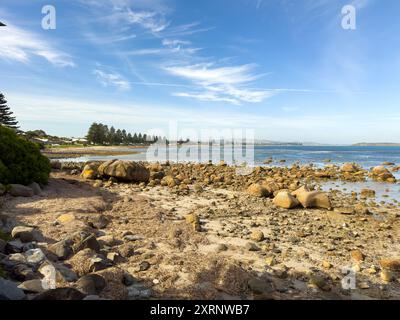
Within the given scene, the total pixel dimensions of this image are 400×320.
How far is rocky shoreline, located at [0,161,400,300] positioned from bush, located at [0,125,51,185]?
73cm

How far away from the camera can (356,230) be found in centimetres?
868

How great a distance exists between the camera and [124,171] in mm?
17250

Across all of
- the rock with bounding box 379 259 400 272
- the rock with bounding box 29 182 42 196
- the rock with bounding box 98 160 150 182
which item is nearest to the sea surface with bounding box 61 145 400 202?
the rock with bounding box 379 259 400 272

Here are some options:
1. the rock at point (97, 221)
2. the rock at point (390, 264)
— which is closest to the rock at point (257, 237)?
the rock at point (390, 264)

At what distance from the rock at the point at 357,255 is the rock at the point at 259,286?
9.30 ft

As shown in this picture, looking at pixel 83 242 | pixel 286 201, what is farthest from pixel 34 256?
pixel 286 201

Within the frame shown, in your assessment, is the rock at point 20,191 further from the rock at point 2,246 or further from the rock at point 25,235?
the rock at point 2,246

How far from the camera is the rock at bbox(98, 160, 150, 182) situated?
17.3 meters

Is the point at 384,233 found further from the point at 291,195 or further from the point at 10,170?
the point at 10,170

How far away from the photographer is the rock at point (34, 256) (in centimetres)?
482

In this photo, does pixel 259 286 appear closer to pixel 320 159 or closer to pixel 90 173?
pixel 90 173

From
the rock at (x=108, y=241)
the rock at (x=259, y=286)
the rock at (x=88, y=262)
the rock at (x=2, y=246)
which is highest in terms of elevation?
the rock at (x=2, y=246)

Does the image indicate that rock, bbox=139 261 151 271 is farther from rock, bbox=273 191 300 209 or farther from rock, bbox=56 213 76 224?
rock, bbox=273 191 300 209
